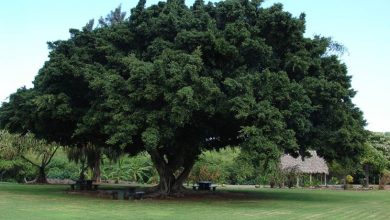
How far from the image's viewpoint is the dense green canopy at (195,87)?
23.3 meters

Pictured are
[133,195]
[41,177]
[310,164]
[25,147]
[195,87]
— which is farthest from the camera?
[310,164]

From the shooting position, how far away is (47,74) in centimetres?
2695

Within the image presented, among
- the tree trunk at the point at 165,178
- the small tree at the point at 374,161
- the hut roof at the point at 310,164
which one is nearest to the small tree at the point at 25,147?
the tree trunk at the point at 165,178

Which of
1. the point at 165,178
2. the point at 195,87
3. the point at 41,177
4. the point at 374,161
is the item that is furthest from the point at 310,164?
the point at 195,87

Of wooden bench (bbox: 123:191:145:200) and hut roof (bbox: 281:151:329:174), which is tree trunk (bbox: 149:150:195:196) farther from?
hut roof (bbox: 281:151:329:174)

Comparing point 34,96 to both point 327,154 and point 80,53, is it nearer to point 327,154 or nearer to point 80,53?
point 80,53

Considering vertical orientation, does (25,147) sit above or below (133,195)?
above

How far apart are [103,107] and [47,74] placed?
11.9ft

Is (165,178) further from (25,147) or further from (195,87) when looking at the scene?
(25,147)

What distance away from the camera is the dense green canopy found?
23266 millimetres

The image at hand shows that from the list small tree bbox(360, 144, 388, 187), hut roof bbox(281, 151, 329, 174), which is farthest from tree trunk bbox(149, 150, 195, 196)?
hut roof bbox(281, 151, 329, 174)

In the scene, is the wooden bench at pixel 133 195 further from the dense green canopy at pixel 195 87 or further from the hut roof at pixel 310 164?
the hut roof at pixel 310 164

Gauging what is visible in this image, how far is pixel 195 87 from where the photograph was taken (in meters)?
23.1

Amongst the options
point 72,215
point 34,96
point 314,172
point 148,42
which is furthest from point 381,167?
point 72,215
